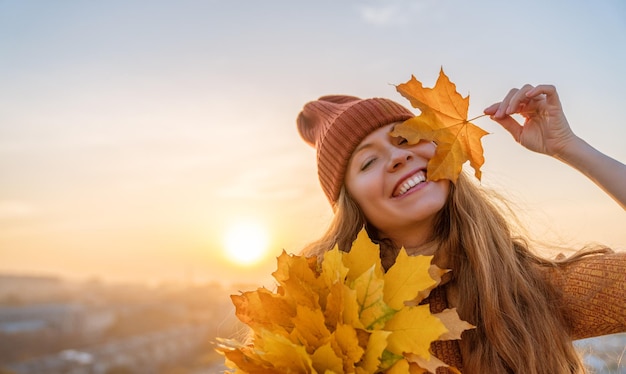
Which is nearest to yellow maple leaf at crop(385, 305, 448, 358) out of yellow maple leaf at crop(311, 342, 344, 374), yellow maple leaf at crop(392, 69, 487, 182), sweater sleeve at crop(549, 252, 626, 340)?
A: yellow maple leaf at crop(311, 342, 344, 374)

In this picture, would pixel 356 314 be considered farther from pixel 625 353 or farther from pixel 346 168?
pixel 625 353

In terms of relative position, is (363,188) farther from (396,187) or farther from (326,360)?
(326,360)

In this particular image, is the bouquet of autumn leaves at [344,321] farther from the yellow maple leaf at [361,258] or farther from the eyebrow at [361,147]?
the eyebrow at [361,147]

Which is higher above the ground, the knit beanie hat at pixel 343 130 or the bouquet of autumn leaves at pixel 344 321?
the knit beanie hat at pixel 343 130

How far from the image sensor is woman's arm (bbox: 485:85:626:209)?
5.04 feet

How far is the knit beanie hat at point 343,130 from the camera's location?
6.50 feet

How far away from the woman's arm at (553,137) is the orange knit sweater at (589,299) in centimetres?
21

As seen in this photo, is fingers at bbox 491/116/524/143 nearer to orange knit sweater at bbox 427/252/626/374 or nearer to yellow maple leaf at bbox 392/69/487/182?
yellow maple leaf at bbox 392/69/487/182

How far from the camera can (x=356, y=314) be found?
1.05 meters

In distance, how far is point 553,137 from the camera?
163 cm

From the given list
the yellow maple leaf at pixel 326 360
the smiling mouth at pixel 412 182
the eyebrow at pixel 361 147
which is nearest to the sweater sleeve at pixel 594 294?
the smiling mouth at pixel 412 182

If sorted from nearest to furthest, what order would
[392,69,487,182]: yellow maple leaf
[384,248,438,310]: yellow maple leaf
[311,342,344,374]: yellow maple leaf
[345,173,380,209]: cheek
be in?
[311,342,344,374]: yellow maple leaf → [384,248,438,310]: yellow maple leaf → [392,69,487,182]: yellow maple leaf → [345,173,380,209]: cheek

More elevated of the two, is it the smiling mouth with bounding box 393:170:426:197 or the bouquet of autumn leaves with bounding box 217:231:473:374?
the smiling mouth with bounding box 393:170:426:197

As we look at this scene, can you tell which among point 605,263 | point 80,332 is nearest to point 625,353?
point 605,263
